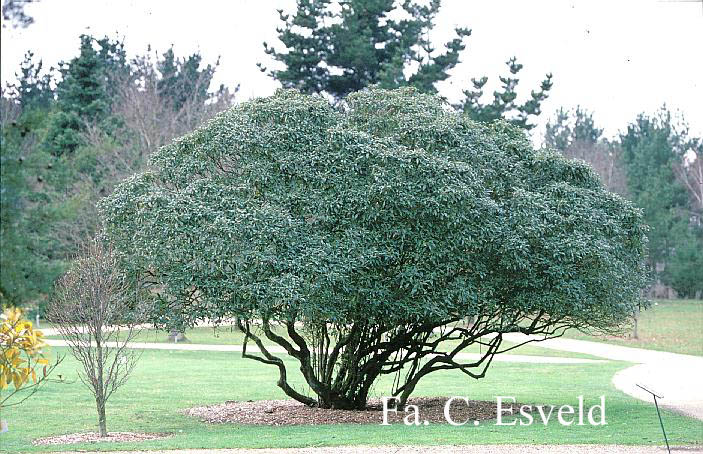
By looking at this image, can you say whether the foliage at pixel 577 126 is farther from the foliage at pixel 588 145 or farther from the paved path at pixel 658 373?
the paved path at pixel 658 373

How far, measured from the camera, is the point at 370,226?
12.7 m

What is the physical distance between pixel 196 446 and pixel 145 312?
7.50ft

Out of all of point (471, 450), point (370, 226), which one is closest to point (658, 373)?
point (370, 226)

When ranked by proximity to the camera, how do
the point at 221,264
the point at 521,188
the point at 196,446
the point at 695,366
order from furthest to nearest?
the point at 695,366, the point at 521,188, the point at 221,264, the point at 196,446

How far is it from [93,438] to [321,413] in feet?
11.9

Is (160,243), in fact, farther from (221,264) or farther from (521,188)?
(521,188)

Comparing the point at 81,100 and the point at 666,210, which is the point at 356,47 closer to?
the point at 81,100

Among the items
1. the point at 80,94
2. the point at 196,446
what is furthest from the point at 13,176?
the point at 80,94

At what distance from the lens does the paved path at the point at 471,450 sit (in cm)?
1054

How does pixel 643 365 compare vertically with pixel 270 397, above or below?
below

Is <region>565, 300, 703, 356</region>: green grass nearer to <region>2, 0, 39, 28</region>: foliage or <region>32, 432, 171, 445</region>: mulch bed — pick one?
<region>32, 432, 171, 445</region>: mulch bed

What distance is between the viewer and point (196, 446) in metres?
11.2

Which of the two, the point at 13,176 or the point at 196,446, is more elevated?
the point at 13,176

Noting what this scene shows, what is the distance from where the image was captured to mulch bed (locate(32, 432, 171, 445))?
1212cm
